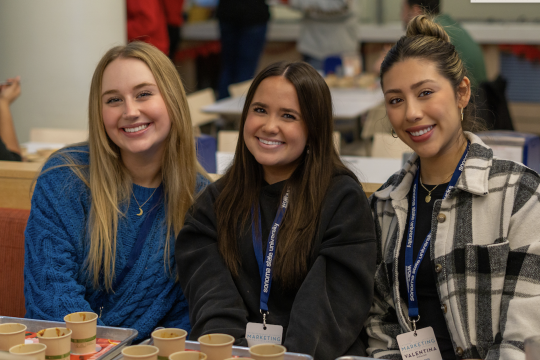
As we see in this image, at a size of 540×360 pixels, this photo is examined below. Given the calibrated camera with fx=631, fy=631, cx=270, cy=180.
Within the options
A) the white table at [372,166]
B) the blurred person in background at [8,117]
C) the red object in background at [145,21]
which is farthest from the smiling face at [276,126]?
the red object in background at [145,21]

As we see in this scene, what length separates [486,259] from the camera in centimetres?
186

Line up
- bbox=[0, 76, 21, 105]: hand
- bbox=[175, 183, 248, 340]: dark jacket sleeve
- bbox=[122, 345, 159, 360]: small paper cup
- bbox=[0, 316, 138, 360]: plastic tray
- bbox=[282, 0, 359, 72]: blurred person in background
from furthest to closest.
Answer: bbox=[282, 0, 359, 72]: blurred person in background
bbox=[0, 76, 21, 105]: hand
bbox=[175, 183, 248, 340]: dark jacket sleeve
bbox=[0, 316, 138, 360]: plastic tray
bbox=[122, 345, 159, 360]: small paper cup

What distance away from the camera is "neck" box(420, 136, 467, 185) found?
2053 mm

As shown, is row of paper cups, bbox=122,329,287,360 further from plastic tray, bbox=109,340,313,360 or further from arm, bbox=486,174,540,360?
arm, bbox=486,174,540,360

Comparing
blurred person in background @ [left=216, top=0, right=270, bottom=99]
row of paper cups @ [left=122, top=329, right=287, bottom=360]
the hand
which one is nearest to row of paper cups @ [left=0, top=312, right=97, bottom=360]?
row of paper cups @ [left=122, top=329, right=287, bottom=360]

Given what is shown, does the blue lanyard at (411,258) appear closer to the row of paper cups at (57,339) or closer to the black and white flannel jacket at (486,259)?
the black and white flannel jacket at (486,259)

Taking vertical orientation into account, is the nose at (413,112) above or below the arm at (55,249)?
above

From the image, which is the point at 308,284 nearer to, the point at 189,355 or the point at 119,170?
the point at 189,355

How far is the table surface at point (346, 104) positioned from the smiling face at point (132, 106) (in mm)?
2611

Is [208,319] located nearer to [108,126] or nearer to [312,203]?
[312,203]

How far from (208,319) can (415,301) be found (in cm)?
64

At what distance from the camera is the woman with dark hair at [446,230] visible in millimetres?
1841

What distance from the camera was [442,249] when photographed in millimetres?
1928

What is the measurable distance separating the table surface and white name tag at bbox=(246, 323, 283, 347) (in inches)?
122
